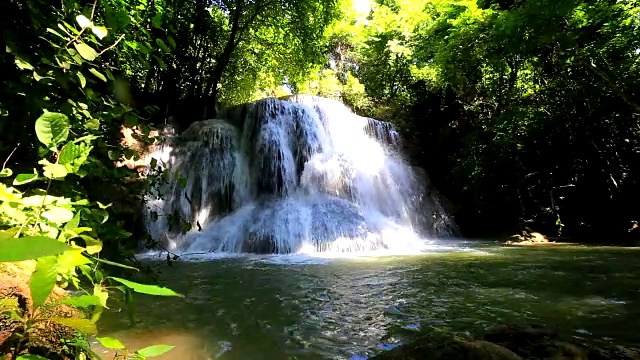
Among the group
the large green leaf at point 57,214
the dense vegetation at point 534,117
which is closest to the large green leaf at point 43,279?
the large green leaf at point 57,214

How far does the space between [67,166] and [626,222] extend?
1275 cm

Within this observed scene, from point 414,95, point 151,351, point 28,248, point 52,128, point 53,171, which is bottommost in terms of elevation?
point 151,351

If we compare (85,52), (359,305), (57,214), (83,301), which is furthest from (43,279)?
(359,305)

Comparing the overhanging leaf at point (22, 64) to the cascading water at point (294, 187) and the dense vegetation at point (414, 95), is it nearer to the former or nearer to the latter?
the dense vegetation at point (414, 95)

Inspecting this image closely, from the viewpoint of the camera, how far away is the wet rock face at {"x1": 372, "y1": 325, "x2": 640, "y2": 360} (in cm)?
228

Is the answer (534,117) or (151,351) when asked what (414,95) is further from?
(151,351)

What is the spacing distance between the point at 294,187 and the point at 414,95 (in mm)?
8371

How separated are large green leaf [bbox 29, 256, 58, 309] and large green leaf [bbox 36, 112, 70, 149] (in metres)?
0.43

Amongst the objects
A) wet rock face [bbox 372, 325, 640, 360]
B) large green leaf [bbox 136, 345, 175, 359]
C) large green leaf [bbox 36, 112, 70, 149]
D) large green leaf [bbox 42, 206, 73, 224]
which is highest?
large green leaf [bbox 36, 112, 70, 149]

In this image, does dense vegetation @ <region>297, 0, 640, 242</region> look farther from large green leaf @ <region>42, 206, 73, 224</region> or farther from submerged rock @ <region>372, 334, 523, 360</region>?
large green leaf @ <region>42, 206, 73, 224</region>

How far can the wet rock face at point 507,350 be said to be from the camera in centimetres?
228

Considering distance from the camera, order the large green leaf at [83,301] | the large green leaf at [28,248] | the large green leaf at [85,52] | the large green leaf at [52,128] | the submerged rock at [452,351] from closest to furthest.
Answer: the large green leaf at [28,248] < the large green leaf at [83,301] < the large green leaf at [52,128] < the large green leaf at [85,52] < the submerged rock at [452,351]

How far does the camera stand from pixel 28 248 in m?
0.56

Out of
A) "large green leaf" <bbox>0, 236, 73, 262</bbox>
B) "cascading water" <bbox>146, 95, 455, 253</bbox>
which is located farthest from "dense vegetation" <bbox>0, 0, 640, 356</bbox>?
"cascading water" <bbox>146, 95, 455, 253</bbox>
